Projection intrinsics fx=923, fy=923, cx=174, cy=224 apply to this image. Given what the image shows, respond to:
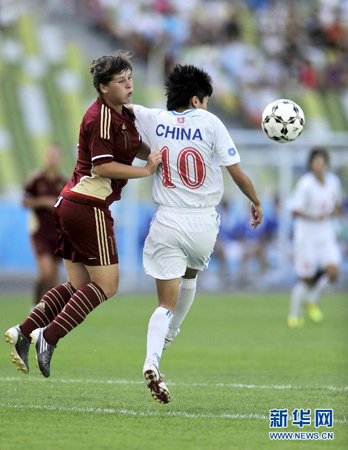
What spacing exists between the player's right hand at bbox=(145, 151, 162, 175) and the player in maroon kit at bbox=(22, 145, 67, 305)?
6.07 m

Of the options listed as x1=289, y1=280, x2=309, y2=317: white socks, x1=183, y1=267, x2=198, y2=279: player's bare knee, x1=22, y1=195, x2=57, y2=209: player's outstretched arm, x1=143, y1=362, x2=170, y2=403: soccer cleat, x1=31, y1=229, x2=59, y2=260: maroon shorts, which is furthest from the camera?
x1=289, y1=280, x2=309, y2=317: white socks

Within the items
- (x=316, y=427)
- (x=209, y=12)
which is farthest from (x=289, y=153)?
(x=316, y=427)

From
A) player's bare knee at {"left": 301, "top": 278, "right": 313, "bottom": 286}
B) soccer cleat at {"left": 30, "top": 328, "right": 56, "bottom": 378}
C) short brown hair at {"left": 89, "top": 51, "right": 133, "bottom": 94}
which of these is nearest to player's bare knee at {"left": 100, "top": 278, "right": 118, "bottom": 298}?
soccer cleat at {"left": 30, "top": 328, "right": 56, "bottom": 378}

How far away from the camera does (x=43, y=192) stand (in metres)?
12.7

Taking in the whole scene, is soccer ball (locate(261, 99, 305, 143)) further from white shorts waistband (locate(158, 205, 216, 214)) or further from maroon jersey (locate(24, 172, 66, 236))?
maroon jersey (locate(24, 172, 66, 236))

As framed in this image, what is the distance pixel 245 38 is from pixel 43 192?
16.5 meters

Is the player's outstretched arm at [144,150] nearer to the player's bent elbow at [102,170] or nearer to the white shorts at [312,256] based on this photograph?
the player's bent elbow at [102,170]

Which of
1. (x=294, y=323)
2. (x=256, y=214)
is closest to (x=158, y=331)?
(x=256, y=214)

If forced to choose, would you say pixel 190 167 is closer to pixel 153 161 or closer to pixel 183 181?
pixel 183 181

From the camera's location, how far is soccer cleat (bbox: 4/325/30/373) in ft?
21.5

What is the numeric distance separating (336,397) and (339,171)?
17.0 m

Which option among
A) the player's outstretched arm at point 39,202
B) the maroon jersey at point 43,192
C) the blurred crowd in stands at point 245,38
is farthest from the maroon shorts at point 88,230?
the blurred crowd in stands at point 245,38

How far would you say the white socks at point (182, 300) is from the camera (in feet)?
23.7

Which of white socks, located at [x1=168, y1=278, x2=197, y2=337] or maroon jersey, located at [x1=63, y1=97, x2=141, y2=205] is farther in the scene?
white socks, located at [x1=168, y1=278, x2=197, y2=337]
